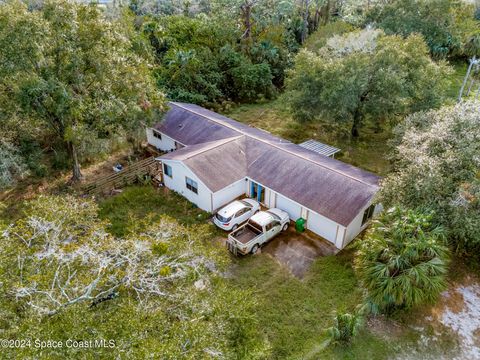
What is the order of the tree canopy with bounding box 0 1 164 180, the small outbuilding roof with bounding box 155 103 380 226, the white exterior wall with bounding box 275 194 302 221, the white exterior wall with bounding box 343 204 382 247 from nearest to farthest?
1. the tree canopy with bounding box 0 1 164 180
2. the white exterior wall with bounding box 343 204 382 247
3. the small outbuilding roof with bounding box 155 103 380 226
4. the white exterior wall with bounding box 275 194 302 221

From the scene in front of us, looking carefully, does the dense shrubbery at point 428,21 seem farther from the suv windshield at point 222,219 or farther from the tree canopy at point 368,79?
the suv windshield at point 222,219

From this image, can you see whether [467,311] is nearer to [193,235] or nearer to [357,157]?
[193,235]

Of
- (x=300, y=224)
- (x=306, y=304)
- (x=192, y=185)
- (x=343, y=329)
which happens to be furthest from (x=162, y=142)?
(x=343, y=329)

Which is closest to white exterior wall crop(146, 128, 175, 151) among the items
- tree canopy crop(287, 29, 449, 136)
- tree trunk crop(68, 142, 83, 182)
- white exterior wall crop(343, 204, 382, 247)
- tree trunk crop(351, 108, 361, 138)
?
tree trunk crop(68, 142, 83, 182)

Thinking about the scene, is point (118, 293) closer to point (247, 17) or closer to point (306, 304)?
point (306, 304)

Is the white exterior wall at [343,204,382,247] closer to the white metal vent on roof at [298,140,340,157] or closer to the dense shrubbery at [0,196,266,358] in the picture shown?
the white metal vent on roof at [298,140,340,157]

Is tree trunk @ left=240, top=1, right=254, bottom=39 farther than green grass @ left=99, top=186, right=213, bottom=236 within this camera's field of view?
Yes

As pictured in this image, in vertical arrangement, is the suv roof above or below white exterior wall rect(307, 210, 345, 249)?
above
